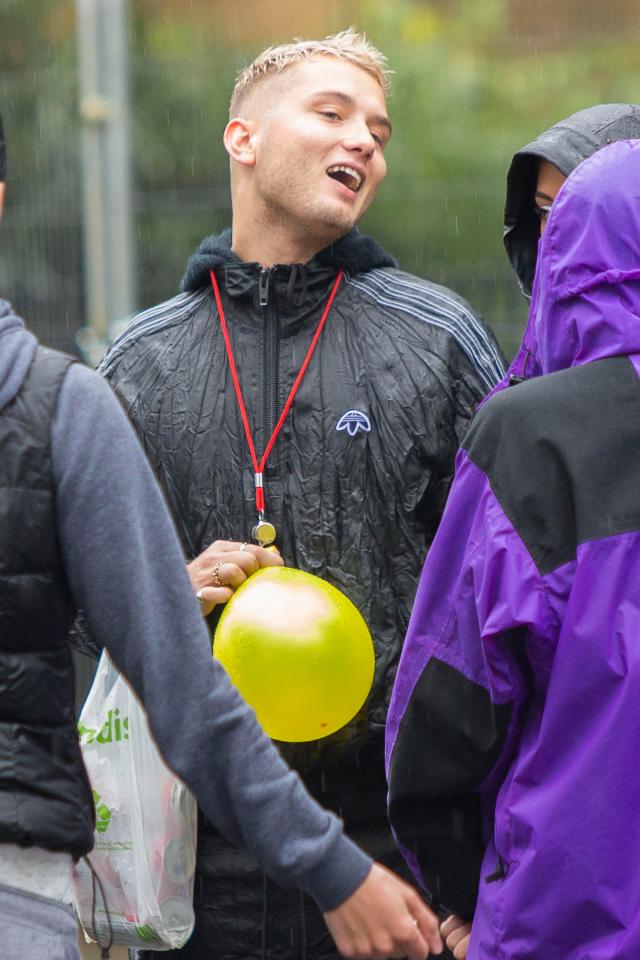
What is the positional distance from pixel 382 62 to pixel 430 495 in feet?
3.57

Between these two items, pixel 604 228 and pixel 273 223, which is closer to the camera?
pixel 604 228

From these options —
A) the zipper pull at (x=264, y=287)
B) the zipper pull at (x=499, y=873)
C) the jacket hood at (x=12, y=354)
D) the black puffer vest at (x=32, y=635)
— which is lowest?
the zipper pull at (x=499, y=873)

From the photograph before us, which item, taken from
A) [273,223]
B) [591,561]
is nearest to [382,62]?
[273,223]

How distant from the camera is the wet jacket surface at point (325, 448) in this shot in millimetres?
3533

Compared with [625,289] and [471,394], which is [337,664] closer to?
[471,394]

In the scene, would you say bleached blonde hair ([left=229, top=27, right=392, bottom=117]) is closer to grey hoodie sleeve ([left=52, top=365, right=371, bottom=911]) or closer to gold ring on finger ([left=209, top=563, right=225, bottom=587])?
gold ring on finger ([left=209, top=563, right=225, bottom=587])

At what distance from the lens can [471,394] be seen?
143 inches

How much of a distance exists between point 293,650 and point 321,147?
48.7 inches

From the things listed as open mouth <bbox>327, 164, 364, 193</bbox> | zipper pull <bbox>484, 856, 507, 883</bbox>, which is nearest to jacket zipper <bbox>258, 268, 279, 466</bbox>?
open mouth <bbox>327, 164, 364, 193</bbox>

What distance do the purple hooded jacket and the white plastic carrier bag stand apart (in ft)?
2.94

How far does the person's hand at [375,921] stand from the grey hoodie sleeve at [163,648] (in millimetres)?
18

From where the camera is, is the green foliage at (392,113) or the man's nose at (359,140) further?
the green foliage at (392,113)

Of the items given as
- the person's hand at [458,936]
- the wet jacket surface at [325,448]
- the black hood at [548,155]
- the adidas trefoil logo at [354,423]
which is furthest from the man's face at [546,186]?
the person's hand at [458,936]

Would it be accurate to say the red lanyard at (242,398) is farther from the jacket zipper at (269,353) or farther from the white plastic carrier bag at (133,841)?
the white plastic carrier bag at (133,841)
